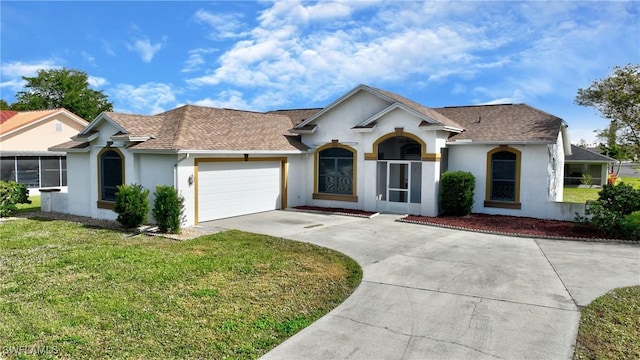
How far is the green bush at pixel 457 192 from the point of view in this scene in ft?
53.8

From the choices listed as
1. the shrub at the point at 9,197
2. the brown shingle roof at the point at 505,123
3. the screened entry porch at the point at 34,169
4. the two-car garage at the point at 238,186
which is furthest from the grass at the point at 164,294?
the screened entry porch at the point at 34,169

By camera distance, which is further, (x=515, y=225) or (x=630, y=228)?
(x=515, y=225)

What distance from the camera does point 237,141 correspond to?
17016 mm

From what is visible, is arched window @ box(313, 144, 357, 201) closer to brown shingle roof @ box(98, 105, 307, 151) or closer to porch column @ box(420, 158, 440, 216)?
brown shingle roof @ box(98, 105, 307, 151)

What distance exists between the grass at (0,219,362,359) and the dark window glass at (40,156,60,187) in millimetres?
18963

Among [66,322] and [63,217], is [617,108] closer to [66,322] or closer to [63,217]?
[66,322]

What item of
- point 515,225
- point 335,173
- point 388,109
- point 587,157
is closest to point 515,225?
point 515,225

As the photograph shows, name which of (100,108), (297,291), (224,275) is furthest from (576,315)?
(100,108)

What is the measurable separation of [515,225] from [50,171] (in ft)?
96.7

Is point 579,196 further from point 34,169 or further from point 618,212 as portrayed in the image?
point 34,169

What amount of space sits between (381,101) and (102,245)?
485 inches

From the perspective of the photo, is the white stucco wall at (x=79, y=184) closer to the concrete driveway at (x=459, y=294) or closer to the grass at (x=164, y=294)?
the grass at (x=164, y=294)

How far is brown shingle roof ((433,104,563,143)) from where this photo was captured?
1678 centimetres

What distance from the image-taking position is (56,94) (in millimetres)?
53906
